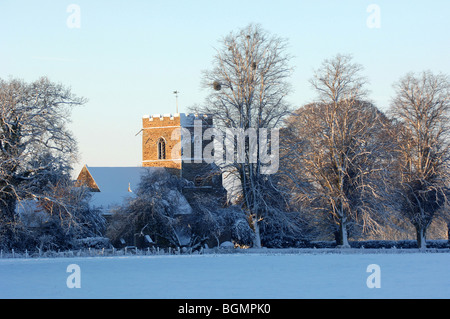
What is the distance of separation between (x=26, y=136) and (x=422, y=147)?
21883mm

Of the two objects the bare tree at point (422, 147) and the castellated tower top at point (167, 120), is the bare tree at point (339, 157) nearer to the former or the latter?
the bare tree at point (422, 147)

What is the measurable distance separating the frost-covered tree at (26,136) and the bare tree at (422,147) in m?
18.7

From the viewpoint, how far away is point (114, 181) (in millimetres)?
63625

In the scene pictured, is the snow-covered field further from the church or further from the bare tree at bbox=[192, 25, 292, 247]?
the church

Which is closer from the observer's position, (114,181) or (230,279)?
(230,279)

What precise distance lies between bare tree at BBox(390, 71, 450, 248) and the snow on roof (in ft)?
95.9

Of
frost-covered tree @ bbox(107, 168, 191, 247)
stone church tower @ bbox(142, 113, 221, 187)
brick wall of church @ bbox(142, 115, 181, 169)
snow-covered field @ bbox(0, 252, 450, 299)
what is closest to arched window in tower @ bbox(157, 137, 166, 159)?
stone church tower @ bbox(142, 113, 221, 187)

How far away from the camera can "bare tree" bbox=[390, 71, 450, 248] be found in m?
35.9

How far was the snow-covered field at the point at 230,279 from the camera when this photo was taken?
12969 millimetres

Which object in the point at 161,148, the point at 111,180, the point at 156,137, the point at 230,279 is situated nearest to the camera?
the point at 230,279

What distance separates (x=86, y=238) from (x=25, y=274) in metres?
24.2

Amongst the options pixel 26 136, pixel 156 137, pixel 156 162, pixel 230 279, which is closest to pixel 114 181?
pixel 156 162

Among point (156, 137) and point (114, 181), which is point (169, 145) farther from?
point (114, 181)
